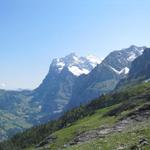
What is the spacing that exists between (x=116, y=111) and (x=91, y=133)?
44.4 meters

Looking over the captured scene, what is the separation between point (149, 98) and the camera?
5625 inches

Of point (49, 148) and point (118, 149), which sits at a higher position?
point (118, 149)

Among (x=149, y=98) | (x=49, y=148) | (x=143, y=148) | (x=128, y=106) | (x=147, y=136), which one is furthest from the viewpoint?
(x=149, y=98)

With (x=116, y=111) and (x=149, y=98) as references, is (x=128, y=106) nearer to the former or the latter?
(x=116, y=111)

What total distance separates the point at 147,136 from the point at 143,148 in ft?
25.9

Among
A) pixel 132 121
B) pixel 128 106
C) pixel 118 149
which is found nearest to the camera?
pixel 118 149

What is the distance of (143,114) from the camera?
91750mm

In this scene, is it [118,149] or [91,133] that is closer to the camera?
[118,149]

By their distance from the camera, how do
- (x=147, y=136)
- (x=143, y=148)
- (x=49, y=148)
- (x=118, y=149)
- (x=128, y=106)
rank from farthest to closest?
1. (x=128, y=106)
2. (x=49, y=148)
3. (x=147, y=136)
4. (x=118, y=149)
5. (x=143, y=148)

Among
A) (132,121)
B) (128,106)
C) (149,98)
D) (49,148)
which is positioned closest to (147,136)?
(132,121)

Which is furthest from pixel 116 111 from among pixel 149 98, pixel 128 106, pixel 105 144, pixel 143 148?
pixel 143 148

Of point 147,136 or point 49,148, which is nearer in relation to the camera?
point 147,136

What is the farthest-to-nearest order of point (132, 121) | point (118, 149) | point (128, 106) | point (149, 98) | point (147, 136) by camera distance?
1. point (149, 98)
2. point (128, 106)
3. point (132, 121)
4. point (147, 136)
5. point (118, 149)

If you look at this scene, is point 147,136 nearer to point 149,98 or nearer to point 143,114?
point 143,114
